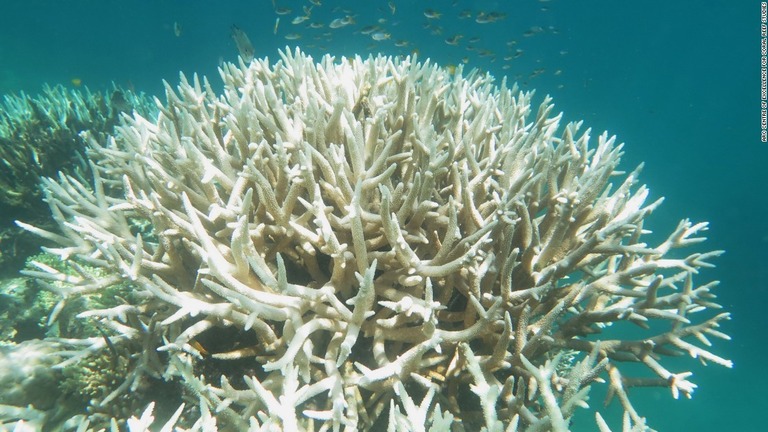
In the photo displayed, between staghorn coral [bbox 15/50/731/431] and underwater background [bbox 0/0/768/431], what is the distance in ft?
77.3

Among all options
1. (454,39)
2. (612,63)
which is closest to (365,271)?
(454,39)

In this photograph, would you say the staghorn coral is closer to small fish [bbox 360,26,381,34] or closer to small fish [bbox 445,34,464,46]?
small fish [bbox 360,26,381,34]

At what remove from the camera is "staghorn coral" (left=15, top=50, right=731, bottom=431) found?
86.0 inches

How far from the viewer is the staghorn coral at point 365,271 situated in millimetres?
2186

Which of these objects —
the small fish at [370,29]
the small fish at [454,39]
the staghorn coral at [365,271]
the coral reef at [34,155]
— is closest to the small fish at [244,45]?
the coral reef at [34,155]

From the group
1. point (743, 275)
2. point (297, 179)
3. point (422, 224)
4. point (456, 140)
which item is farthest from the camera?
point (743, 275)

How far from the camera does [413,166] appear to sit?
2715 mm

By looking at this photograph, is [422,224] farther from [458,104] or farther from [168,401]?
[168,401]

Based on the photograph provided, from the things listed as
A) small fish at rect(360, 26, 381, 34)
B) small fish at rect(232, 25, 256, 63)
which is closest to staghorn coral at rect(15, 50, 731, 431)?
small fish at rect(232, 25, 256, 63)

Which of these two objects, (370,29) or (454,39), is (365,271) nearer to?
(370,29)

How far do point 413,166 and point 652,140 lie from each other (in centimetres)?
4188

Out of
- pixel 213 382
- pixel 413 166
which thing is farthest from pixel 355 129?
pixel 213 382

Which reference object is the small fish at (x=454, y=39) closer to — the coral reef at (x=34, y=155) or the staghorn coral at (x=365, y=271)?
the coral reef at (x=34, y=155)

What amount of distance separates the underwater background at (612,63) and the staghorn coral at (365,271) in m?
23.5
